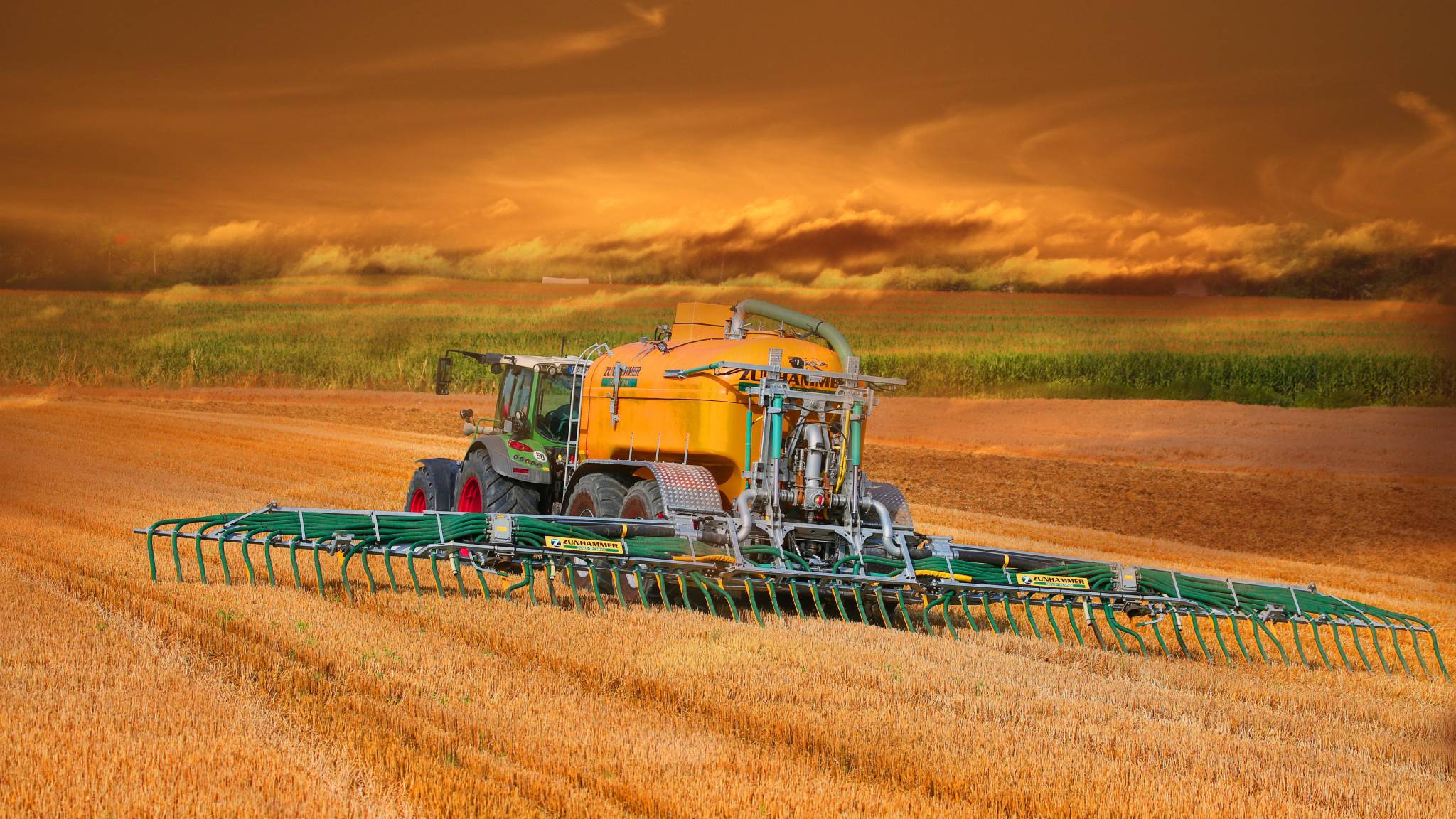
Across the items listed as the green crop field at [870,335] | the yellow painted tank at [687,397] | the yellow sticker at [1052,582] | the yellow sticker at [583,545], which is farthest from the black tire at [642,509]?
the green crop field at [870,335]

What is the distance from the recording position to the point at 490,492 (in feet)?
40.3

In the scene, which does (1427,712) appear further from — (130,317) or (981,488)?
(130,317)

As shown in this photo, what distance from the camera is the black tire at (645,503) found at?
1032 centimetres

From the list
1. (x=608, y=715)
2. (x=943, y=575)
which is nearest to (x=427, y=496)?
(x=943, y=575)

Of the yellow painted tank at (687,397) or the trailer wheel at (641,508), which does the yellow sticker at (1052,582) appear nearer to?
the yellow painted tank at (687,397)

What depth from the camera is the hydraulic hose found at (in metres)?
11.3

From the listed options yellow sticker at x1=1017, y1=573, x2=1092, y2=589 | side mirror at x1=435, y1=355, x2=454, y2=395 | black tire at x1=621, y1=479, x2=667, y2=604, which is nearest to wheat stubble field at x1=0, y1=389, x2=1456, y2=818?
yellow sticker at x1=1017, y1=573, x2=1092, y2=589

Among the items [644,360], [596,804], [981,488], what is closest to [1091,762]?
[596,804]

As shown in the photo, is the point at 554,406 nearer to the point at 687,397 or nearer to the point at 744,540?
the point at 687,397

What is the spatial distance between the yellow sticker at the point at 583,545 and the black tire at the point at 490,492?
278 cm

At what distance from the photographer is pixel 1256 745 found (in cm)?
655

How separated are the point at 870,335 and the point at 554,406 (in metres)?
29.5

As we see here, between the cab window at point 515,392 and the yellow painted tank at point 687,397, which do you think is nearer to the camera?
the yellow painted tank at point 687,397

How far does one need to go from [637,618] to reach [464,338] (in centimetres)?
3036
